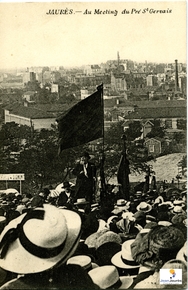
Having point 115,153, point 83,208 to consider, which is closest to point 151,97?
point 115,153

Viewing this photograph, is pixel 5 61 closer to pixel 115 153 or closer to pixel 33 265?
pixel 115 153

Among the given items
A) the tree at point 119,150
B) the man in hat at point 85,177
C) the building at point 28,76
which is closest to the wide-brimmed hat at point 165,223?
the tree at point 119,150

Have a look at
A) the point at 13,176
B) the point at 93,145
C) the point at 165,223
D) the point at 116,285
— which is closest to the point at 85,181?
the point at 93,145

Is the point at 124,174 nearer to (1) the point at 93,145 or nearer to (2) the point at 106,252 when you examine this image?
(1) the point at 93,145

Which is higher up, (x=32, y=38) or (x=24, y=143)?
(x=32, y=38)

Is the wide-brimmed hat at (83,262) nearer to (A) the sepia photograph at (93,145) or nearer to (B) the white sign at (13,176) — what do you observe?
(A) the sepia photograph at (93,145)
